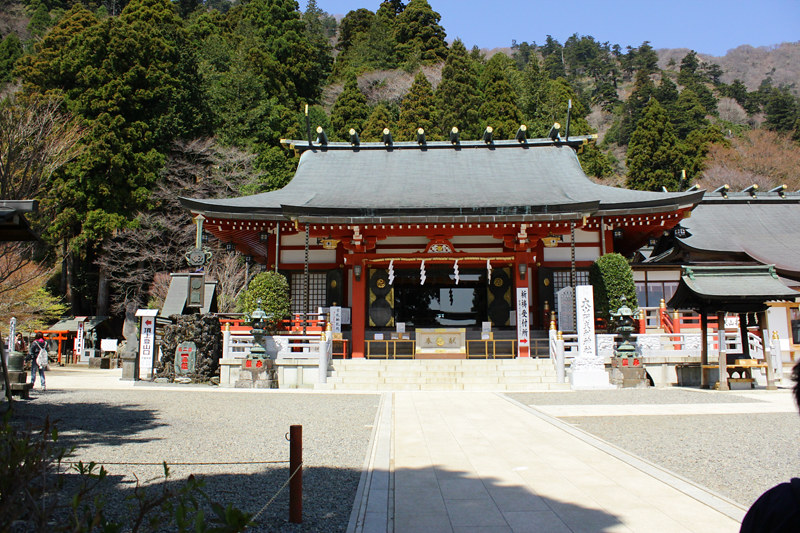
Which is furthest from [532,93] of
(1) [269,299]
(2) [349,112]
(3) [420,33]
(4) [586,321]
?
(1) [269,299]

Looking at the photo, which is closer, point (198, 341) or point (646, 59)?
point (198, 341)

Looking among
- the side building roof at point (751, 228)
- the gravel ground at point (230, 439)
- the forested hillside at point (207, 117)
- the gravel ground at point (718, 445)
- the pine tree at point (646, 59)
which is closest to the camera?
the gravel ground at point (230, 439)

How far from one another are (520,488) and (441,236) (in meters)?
11.7

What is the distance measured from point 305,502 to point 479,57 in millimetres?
54405

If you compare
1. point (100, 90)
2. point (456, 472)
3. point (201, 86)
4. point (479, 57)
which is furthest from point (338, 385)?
point (479, 57)

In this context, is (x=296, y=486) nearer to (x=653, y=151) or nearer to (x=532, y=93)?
(x=653, y=151)

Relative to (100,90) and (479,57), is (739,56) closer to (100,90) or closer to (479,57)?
(479,57)

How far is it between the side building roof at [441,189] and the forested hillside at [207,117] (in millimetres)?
6651

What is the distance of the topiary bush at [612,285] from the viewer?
48.5ft

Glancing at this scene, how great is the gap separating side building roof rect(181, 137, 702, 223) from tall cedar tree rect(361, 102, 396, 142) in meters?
16.9

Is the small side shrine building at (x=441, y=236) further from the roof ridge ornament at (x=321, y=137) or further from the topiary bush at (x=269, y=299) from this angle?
the roof ridge ornament at (x=321, y=137)

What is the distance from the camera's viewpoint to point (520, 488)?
4.80 metres

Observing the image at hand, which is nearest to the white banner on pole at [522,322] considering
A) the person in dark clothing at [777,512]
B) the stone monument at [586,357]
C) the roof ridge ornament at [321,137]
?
the stone monument at [586,357]

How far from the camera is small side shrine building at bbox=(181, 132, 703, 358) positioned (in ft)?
49.4
